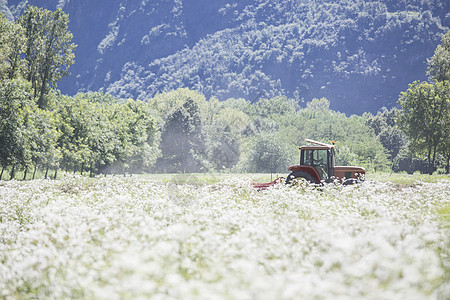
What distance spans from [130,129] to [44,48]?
45.2 ft

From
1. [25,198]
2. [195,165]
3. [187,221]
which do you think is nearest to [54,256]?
[187,221]

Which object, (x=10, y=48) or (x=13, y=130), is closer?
(x=13, y=130)

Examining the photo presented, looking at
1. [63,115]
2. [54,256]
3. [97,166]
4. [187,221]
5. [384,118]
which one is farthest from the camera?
[384,118]

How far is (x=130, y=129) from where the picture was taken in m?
45.0

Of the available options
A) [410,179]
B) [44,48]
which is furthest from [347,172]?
[44,48]

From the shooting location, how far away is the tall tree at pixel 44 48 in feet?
108

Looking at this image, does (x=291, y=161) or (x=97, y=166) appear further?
(x=291, y=161)

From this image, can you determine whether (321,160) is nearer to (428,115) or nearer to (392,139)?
(428,115)

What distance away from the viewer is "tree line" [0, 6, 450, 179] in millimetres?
26594

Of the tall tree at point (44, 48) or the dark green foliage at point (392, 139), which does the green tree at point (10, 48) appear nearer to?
the tall tree at point (44, 48)

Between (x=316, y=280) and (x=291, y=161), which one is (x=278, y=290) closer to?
(x=316, y=280)

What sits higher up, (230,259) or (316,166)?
(316,166)

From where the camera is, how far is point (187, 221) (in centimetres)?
816

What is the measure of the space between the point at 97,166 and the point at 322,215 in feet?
119
